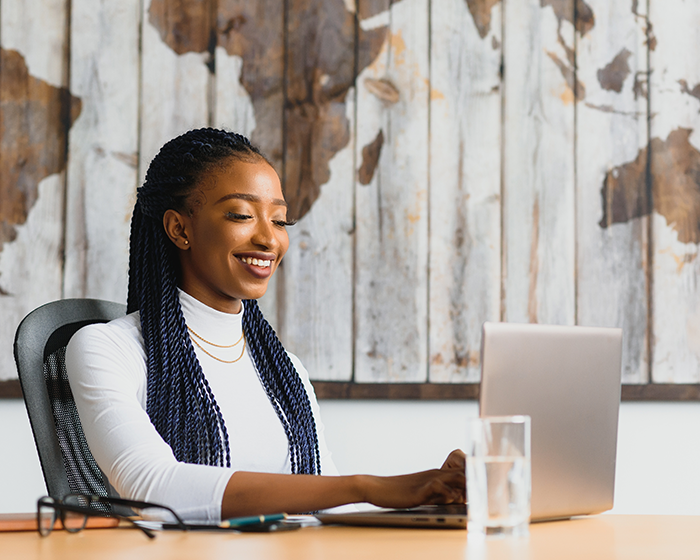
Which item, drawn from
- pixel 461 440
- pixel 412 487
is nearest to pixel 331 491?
pixel 412 487

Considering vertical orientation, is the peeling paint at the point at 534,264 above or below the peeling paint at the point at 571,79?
below

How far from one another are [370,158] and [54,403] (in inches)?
39.6

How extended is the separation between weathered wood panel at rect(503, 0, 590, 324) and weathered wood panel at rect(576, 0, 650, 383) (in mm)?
32

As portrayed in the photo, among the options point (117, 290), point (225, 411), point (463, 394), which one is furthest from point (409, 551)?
point (117, 290)

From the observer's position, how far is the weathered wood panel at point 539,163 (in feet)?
6.44

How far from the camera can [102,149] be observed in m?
1.93

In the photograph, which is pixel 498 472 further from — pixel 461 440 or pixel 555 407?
pixel 461 440

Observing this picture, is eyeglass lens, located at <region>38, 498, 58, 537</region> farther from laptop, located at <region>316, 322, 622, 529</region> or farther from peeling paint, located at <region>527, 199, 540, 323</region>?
→ peeling paint, located at <region>527, 199, 540, 323</region>

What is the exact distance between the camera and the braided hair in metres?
1.31

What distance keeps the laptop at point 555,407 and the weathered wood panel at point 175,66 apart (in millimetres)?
1285

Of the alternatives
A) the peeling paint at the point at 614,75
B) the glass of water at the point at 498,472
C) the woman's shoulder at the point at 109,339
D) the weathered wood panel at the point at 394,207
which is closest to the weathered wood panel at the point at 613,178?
the peeling paint at the point at 614,75

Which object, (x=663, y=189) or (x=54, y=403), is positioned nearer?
(x=54, y=403)

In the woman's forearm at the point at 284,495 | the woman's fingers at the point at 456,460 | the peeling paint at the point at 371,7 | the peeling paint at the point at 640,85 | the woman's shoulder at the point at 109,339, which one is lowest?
the woman's forearm at the point at 284,495

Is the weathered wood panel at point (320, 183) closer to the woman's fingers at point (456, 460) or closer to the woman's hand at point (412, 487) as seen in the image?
the woman's fingers at point (456, 460)
